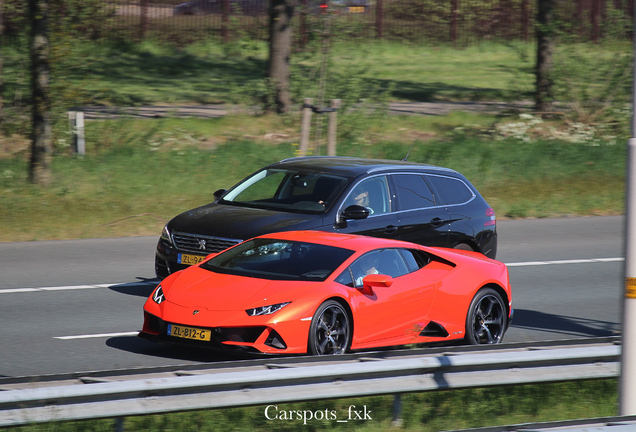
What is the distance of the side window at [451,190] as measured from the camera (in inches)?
477

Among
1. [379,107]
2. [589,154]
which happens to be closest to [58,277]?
[379,107]

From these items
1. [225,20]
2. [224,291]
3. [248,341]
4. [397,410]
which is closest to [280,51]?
[225,20]

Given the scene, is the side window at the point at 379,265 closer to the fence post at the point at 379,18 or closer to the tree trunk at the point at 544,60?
the tree trunk at the point at 544,60

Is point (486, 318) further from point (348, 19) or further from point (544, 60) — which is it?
point (544, 60)

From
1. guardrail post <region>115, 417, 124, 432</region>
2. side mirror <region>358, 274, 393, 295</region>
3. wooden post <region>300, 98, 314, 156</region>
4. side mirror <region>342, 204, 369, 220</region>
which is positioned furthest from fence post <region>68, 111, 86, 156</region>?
guardrail post <region>115, 417, 124, 432</region>

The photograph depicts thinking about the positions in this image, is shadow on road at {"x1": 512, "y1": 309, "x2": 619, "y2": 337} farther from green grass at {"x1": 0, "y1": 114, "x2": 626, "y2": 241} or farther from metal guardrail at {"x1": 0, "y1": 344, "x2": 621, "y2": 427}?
green grass at {"x1": 0, "y1": 114, "x2": 626, "y2": 241}

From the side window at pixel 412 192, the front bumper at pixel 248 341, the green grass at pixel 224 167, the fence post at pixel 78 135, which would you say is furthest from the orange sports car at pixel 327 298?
the fence post at pixel 78 135

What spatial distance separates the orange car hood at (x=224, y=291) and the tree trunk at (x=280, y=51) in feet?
52.9

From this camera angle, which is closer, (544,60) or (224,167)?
(224,167)

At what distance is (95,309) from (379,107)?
14512mm

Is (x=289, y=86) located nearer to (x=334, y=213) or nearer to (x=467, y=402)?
(x=334, y=213)

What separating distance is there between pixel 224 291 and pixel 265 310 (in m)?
0.54

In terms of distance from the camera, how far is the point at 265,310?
7742 millimetres

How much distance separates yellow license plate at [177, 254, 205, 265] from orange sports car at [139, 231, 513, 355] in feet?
4.72
